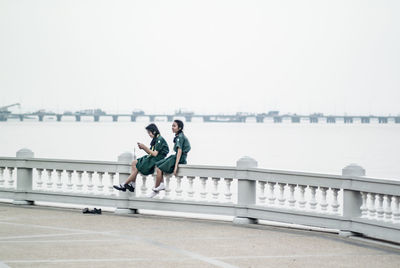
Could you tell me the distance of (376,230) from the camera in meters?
12.5

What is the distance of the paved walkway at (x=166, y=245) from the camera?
35.6ft

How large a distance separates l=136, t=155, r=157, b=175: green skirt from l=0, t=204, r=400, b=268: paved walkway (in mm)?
932

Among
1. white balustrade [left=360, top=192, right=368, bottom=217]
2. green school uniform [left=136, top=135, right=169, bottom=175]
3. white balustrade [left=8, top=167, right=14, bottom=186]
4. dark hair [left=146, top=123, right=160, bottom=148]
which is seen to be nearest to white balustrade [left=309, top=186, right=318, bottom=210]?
white balustrade [left=360, top=192, right=368, bottom=217]

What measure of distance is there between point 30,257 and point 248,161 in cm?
499

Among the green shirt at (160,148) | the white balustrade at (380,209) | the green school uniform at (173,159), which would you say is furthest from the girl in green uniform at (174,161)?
the white balustrade at (380,209)

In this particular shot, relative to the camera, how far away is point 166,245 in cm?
1216

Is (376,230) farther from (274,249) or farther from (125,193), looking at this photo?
(125,193)

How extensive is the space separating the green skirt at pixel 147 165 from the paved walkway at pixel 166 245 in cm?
93

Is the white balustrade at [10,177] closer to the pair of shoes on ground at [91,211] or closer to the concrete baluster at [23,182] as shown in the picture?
the concrete baluster at [23,182]

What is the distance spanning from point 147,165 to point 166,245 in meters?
3.59

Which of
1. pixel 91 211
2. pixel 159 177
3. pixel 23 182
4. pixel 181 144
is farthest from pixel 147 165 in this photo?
pixel 23 182

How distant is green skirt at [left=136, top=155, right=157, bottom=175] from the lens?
15.6 m

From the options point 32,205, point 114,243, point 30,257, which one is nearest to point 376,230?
point 114,243

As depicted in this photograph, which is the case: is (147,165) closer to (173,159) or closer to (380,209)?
(173,159)
